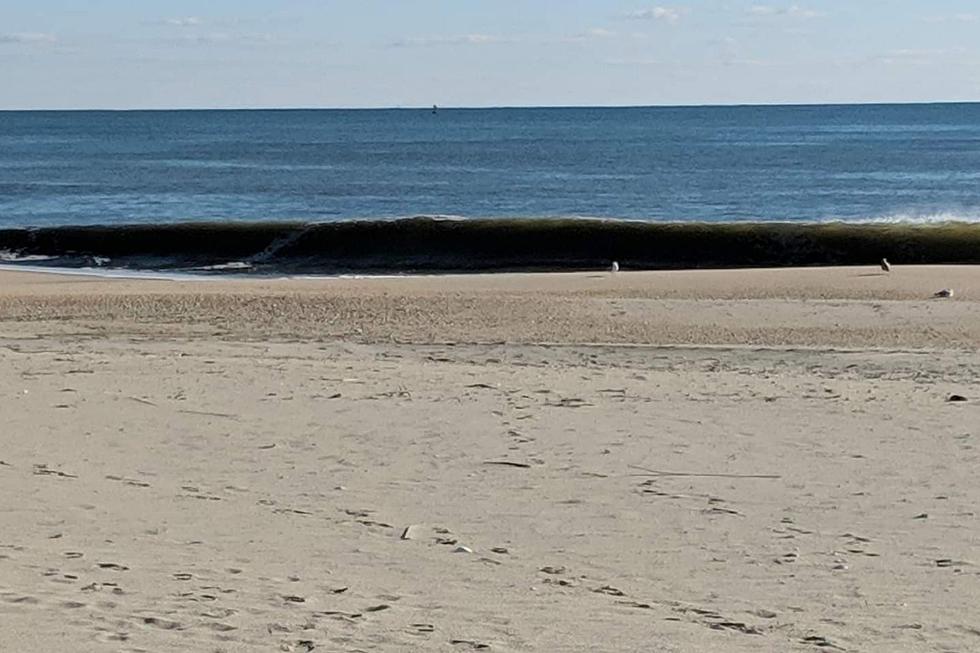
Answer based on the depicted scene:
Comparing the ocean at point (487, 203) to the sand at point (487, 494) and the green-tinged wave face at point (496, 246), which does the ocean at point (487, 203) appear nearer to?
the green-tinged wave face at point (496, 246)

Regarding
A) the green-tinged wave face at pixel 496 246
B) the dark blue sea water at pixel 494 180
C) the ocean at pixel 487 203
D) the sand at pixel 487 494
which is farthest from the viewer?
the dark blue sea water at pixel 494 180

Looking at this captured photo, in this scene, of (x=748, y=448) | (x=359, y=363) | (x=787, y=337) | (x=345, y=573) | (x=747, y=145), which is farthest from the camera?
(x=747, y=145)

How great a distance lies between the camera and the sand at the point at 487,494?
518 cm

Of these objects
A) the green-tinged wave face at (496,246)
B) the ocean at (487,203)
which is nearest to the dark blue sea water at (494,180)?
the ocean at (487,203)

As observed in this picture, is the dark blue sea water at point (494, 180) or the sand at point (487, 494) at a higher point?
the dark blue sea water at point (494, 180)

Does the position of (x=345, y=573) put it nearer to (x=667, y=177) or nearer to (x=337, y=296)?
(x=337, y=296)

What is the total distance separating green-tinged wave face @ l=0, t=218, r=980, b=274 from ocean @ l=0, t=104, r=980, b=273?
5cm

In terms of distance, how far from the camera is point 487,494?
734 cm

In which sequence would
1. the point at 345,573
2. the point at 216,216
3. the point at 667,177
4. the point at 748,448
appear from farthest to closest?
1. the point at 667,177
2. the point at 216,216
3. the point at 748,448
4. the point at 345,573

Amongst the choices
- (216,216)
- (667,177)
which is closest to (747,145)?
(667,177)

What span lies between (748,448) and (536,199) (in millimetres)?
41264

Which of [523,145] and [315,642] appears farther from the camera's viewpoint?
[523,145]

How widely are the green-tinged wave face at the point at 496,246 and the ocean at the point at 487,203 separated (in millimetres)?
46

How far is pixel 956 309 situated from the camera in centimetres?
1716
